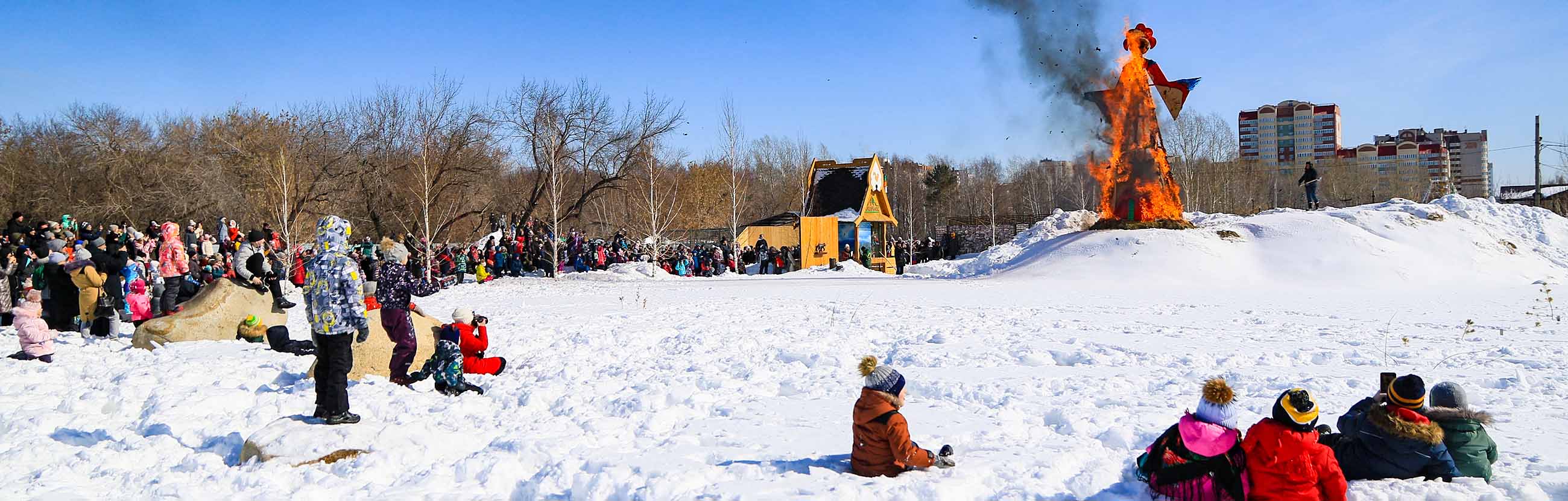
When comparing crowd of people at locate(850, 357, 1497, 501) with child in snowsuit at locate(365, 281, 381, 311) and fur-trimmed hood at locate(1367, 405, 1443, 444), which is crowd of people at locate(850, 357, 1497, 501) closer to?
fur-trimmed hood at locate(1367, 405, 1443, 444)

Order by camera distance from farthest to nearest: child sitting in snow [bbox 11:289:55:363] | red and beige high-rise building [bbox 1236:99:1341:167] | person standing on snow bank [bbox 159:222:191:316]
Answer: red and beige high-rise building [bbox 1236:99:1341:167]
person standing on snow bank [bbox 159:222:191:316]
child sitting in snow [bbox 11:289:55:363]

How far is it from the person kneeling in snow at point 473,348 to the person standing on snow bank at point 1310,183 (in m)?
26.6

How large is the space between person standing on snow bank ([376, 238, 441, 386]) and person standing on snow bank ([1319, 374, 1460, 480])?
279 inches

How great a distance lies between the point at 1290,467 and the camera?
405cm

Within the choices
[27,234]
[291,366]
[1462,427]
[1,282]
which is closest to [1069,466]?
[1462,427]

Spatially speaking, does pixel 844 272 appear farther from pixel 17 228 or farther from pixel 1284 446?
pixel 1284 446

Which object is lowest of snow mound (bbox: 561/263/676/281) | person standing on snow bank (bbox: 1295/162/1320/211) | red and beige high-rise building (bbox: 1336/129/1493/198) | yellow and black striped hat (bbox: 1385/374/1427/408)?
snow mound (bbox: 561/263/676/281)

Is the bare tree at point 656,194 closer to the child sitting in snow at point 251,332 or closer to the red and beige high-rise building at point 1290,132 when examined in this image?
the child sitting in snow at point 251,332

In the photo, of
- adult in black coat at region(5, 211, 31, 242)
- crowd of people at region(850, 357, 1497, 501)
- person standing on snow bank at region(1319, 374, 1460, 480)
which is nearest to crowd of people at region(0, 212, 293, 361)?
adult in black coat at region(5, 211, 31, 242)

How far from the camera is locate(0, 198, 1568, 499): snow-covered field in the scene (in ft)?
15.8

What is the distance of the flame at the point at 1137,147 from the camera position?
80.2ft

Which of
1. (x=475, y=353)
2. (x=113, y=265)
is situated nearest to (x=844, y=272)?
(x=113, y=265)

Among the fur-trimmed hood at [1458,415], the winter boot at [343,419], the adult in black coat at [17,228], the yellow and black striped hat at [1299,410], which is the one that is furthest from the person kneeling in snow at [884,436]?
the adult in black coat at [17,228]

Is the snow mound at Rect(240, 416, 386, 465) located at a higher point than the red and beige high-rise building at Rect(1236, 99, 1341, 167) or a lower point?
lower
